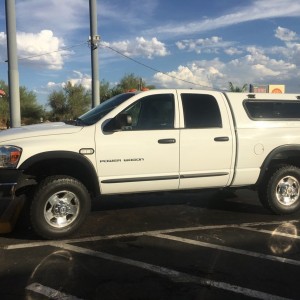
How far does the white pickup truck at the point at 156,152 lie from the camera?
5613 millimetres

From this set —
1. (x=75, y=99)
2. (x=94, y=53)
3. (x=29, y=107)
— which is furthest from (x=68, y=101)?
(x=94, y=53)

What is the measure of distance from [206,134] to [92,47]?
35.0 ft

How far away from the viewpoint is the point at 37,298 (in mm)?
3947

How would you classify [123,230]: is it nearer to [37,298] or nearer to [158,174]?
[158,174]

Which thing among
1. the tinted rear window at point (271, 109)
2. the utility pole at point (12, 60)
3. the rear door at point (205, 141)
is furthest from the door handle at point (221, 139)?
the utility pole at point (12, 60)

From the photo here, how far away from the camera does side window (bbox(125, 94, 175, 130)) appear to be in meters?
6.15

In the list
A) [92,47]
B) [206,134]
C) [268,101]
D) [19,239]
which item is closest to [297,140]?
[268,101]

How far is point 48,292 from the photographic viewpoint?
4.07m

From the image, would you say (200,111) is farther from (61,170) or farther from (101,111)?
(61,170)

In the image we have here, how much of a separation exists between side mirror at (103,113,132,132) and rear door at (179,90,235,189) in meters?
0.90

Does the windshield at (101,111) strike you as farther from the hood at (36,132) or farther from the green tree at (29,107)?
the green tree at (29,107)

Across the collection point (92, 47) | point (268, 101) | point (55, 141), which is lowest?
point (55, 141)

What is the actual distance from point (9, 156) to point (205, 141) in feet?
8.87

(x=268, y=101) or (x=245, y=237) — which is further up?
(x=268, y=101)
